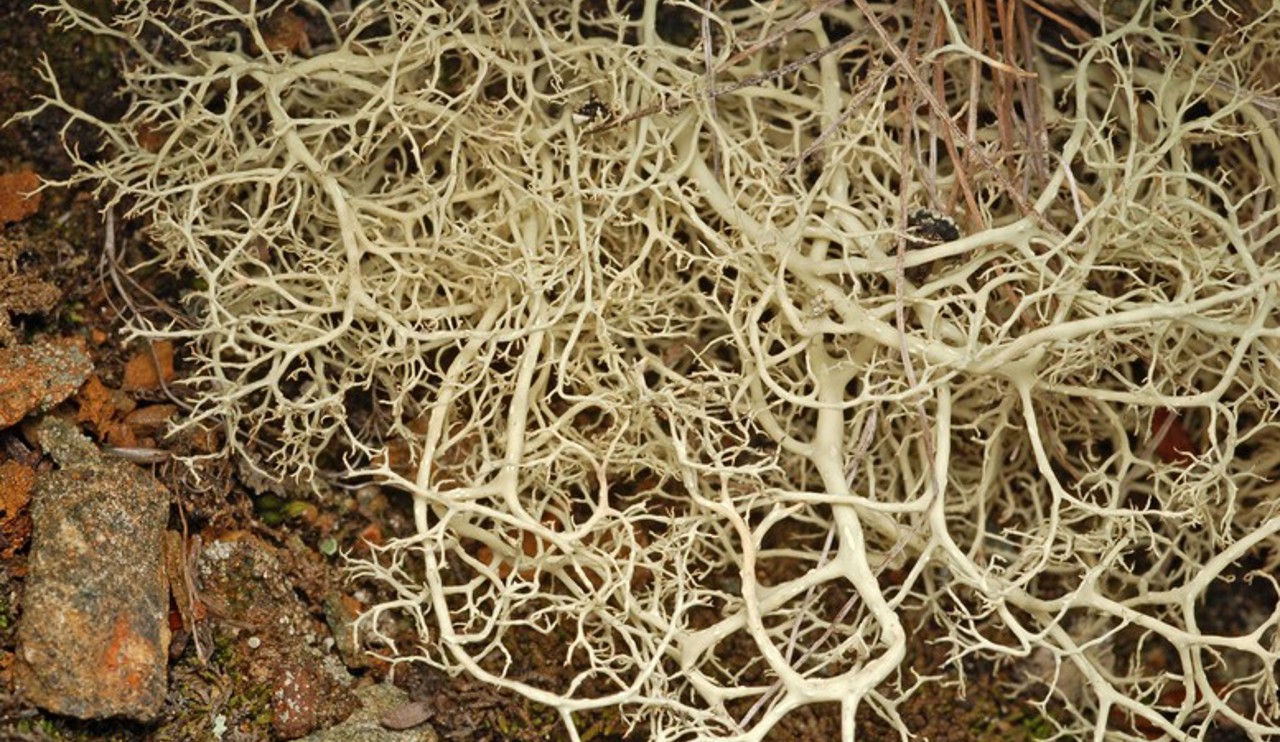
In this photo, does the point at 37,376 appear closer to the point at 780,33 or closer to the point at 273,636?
the point at 273,636

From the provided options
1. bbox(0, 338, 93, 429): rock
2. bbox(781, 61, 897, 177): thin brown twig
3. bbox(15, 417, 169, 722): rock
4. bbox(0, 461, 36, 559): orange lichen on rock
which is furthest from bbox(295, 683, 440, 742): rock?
bbox(781, 61, 897, 177): thin brown twig

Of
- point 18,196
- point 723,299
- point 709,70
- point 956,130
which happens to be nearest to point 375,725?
point 723,299

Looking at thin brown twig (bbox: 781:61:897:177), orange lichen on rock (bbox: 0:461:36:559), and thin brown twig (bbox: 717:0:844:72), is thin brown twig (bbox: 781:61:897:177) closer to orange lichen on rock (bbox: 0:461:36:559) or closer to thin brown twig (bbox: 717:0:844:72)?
thin brown twig (bbox: 717:0:844:72)

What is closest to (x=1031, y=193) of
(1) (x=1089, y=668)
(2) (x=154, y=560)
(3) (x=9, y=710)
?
(1) (x=1089, y=668)

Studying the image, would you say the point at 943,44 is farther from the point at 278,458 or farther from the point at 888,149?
the point at 278,458

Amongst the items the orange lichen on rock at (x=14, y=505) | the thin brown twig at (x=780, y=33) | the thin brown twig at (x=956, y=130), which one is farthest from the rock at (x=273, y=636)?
the thin brown twig at (x=956, y=130)

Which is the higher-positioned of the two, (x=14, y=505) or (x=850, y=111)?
(x=850, y=111)
